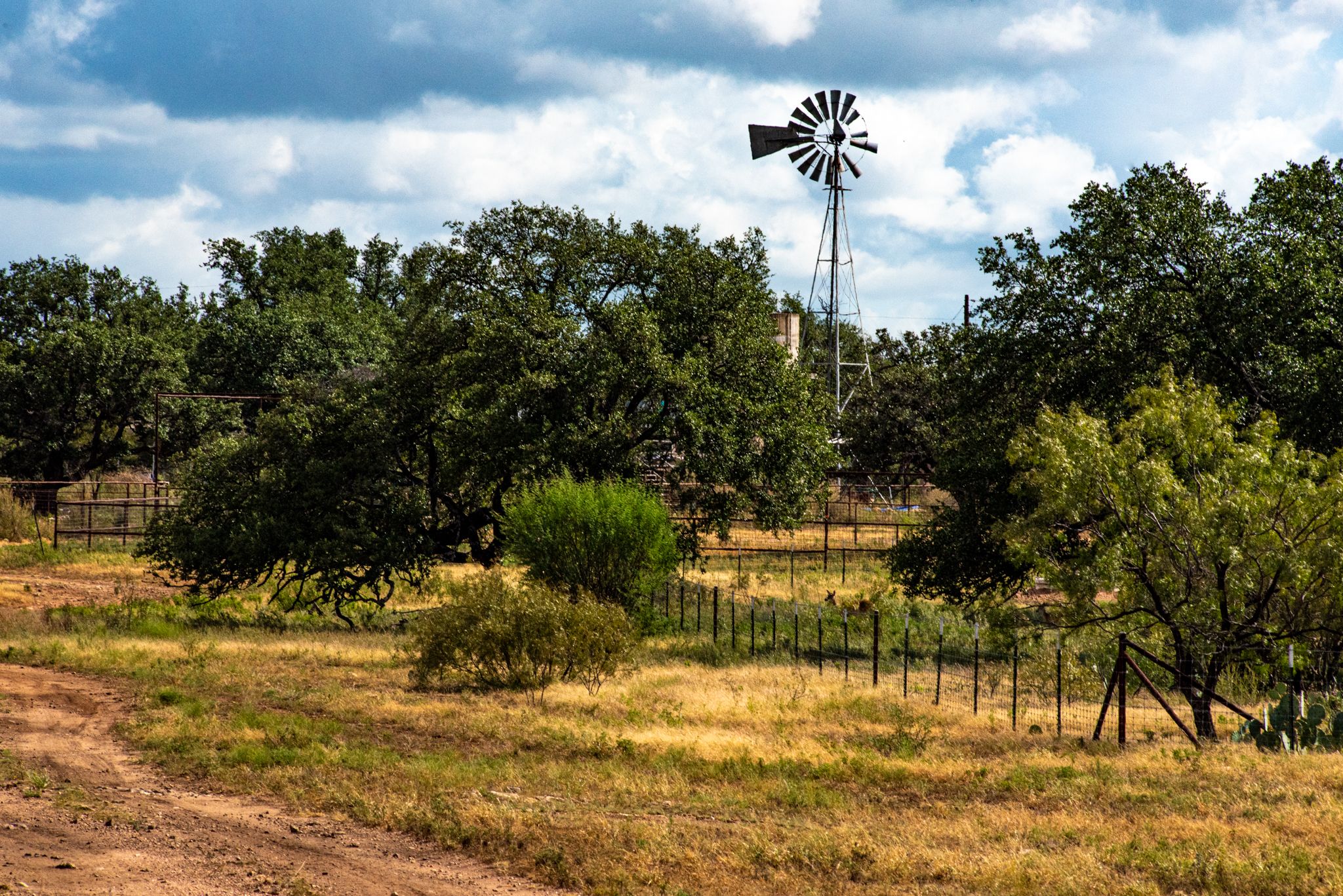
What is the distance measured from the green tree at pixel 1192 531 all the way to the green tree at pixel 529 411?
12.3 m

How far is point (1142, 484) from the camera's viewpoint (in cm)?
1916

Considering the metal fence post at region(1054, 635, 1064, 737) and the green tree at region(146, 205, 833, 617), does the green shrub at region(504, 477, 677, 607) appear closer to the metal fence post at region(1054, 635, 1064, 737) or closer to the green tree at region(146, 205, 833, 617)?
the green tree at region(146, 205, 833, 617)

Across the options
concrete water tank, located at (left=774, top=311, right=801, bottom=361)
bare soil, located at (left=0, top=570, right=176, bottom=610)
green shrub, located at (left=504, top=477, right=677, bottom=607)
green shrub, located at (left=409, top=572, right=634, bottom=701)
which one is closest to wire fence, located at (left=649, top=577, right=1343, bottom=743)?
green shrub, located at (left=504, top=477, right=677, bottom=607)

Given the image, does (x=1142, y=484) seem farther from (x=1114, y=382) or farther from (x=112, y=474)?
(x=112, y=474)

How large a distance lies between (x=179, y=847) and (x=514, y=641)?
10.1 metres

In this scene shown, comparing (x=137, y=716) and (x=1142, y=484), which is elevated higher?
(x=1142, y=484)

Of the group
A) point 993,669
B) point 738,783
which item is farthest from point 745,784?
point 993,669

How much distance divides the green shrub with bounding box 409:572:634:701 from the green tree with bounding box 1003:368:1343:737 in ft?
25.6

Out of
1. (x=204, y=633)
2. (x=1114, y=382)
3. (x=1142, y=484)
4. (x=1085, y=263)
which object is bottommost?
(x=204, y=633)

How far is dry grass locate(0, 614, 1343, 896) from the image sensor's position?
1107 centimetres

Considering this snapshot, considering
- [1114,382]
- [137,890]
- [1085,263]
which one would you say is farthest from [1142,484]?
[137,890]

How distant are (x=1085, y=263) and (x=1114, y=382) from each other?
3079 mm

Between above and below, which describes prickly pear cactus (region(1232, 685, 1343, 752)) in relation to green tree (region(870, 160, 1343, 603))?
below

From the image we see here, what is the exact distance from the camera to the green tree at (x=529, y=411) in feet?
102
